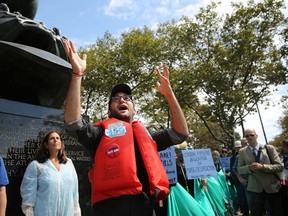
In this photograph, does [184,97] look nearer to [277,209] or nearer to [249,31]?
[249,31]

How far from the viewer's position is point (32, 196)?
3500 mm

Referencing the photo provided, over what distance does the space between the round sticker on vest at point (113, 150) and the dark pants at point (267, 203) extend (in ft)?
14.4

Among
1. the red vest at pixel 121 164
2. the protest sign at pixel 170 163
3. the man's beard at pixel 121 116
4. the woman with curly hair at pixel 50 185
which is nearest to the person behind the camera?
the red vest at pixel 121 164

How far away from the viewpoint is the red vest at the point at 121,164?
2.19 meters

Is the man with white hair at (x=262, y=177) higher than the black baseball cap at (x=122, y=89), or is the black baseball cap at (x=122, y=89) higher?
the black baseball cap at (x=122, y=89)

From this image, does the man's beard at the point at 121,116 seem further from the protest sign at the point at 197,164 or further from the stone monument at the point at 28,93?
the protest sign at the point at 197,164

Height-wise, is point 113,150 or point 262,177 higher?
point 113,150

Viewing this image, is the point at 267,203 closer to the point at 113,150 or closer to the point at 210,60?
the point at 113,150

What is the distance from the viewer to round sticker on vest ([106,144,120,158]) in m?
2.26

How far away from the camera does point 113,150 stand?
7.48 feet

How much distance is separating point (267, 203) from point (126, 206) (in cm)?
452

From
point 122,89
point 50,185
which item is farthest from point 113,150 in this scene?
point 50,185

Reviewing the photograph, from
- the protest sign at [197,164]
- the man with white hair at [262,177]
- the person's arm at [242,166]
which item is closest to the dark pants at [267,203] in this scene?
the man with white hair at [262,177]

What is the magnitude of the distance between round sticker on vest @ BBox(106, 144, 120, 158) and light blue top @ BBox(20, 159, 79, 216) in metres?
1.61
